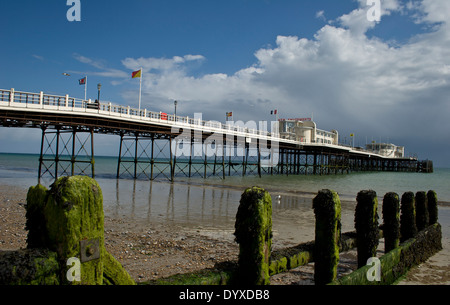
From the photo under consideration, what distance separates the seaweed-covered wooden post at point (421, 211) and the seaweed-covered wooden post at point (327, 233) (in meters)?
5.18

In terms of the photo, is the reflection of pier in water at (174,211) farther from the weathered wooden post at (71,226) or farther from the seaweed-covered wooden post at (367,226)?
the weathered wooden post at (71,226)

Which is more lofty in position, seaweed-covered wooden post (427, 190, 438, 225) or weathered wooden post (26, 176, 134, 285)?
weathered wooden post (26, 176, 134, 285)

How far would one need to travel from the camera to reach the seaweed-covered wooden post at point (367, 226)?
17.3 ft

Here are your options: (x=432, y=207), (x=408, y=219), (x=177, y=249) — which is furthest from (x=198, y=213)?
(x=432, y=207)

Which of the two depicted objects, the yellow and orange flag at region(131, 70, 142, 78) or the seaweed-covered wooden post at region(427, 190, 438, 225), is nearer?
the seaweed-covered wooden post at region(427, 190, 438, 225)

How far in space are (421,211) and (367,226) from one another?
416 cm

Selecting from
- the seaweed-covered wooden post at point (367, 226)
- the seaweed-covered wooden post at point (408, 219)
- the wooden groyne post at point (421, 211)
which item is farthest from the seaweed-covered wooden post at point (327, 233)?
the wooden groyne post at point (421, 211)

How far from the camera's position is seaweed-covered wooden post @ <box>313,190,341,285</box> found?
4.33m

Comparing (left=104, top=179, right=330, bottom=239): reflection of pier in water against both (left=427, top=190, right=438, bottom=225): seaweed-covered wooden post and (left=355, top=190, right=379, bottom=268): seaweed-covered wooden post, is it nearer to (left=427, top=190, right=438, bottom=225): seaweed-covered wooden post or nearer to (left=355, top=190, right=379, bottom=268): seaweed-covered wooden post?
(left=427, top=190, right=438, bottom=225): seaweed-covered wooden post

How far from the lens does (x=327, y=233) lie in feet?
14.4

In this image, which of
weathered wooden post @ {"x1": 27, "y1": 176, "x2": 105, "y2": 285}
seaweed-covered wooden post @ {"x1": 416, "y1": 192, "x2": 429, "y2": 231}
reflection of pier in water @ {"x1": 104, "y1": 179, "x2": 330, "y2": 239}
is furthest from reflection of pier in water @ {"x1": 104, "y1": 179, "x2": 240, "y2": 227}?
weathered wooden post @ {"x1": 27, "y1": 176, "x2": 105, "y2": 285}

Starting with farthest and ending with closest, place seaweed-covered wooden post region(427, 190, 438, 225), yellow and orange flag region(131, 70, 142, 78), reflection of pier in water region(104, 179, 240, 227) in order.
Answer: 1. yellow and orange flag region(131, 70, 142, 78)
2. reflection of pier in water region(104, 179, 240, 227)
3. seaweed-covered wooden post region(427, 190, 438, 225)

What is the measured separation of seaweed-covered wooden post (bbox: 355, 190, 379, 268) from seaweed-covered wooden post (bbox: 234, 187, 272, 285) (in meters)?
2.74

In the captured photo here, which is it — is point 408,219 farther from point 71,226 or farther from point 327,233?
point 71,226
